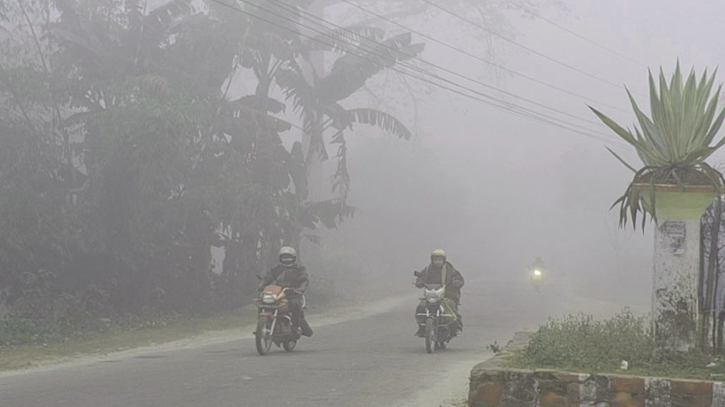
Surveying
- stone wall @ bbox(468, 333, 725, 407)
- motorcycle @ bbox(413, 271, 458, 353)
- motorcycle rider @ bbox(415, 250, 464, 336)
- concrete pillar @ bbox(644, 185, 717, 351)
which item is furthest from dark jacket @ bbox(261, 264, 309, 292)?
concrete pillar @ bbox(644, 185, 717, 351)

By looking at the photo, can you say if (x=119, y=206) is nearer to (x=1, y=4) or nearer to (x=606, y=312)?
(x=1, y=4)

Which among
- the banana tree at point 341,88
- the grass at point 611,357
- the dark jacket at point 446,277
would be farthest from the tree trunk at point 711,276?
the banana tree at point 341,88

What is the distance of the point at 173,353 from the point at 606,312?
17006 mm

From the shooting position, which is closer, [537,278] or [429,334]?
[429,334]

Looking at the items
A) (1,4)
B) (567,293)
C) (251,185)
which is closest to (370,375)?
(251,185)

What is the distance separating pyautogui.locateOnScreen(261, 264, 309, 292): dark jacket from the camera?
1562cm

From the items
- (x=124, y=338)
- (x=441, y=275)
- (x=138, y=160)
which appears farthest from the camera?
(x=138, y=160)

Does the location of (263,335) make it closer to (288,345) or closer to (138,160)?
(288,345)

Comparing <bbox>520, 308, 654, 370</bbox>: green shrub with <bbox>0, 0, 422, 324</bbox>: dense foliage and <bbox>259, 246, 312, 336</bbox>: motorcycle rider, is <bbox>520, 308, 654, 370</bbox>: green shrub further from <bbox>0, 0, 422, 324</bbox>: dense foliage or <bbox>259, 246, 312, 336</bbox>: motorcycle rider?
<bbox>0, 0, 422, 324</bbox>: dense foliage

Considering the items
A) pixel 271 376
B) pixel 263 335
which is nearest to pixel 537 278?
pixel 263 335

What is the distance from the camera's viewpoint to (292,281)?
51.4 feet

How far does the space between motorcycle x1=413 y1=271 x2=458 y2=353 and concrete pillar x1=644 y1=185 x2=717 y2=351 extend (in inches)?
286

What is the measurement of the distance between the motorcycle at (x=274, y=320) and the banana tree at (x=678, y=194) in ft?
23.8

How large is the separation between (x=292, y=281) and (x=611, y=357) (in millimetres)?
7747
